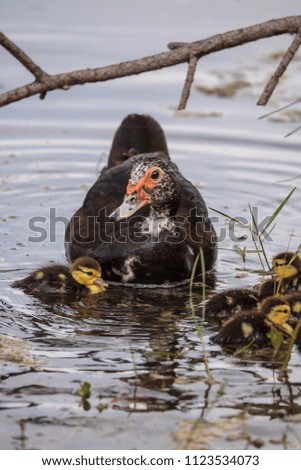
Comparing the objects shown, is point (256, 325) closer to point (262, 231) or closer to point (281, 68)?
point (262, 231)

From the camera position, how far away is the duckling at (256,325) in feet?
20.4

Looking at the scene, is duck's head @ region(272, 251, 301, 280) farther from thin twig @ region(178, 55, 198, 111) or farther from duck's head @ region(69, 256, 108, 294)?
thin twig @ region(178, 55, 198, 111)

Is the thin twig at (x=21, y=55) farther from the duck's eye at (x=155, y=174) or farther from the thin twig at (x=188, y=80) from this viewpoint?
the duck's eye at (x=155, y=174)

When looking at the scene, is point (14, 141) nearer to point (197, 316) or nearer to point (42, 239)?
point (42, 239)

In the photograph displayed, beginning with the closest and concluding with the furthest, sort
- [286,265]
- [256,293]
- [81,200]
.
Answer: [256,293] < [286,265] < [81,200]

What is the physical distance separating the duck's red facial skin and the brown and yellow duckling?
949 millimetres

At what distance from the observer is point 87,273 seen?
282 inches

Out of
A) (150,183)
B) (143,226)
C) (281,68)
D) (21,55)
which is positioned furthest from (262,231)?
(21,55)

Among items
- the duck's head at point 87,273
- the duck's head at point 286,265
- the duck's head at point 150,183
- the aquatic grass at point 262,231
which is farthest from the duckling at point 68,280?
the duck's head at point 286,265

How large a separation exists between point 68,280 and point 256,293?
1.17 metres

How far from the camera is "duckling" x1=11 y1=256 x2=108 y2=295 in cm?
717

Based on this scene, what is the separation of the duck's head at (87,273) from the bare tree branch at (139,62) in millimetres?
1709

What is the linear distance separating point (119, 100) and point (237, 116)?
112 centimetres

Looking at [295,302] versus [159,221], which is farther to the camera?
[159,221]
